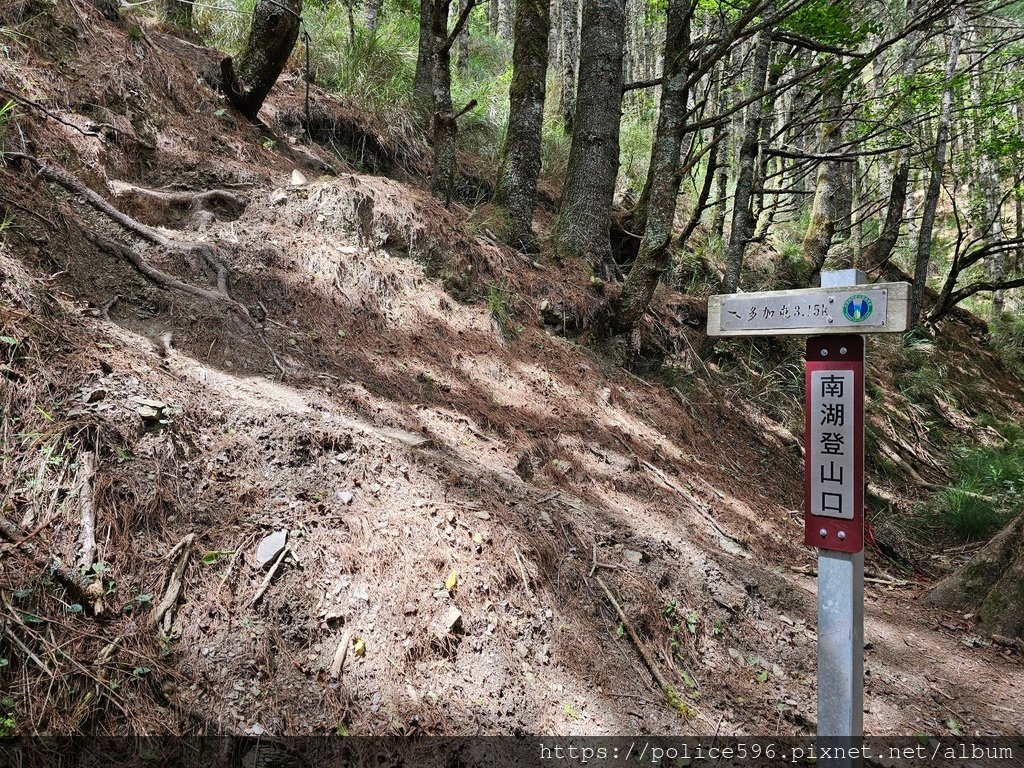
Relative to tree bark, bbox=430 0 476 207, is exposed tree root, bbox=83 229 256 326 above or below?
below

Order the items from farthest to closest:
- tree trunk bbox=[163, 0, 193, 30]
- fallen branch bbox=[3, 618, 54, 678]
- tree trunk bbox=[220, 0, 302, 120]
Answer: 1. tree trunk bbox=[163, 0, 193, 30]
2. tree trunk bbox=[220, 0, 302, 120]
3. fallen branch bbox=[3, 618, 54, 678]

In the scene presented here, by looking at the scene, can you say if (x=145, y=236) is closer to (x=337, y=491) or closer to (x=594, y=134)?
(x=337, y=491)

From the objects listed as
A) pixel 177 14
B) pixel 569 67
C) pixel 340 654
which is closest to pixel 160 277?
pixel 340 654

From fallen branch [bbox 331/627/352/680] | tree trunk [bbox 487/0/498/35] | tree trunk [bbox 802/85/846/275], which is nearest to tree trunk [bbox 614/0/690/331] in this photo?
fallen branch [bbox 331/627/352/680]

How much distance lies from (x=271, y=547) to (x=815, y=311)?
249 centimetres

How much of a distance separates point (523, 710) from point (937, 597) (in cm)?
354

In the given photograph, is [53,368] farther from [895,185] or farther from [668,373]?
[895,185]

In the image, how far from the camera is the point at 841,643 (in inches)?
90.8

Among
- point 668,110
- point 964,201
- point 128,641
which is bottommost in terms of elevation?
point 128,641

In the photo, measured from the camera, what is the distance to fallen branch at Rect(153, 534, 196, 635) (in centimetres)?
229

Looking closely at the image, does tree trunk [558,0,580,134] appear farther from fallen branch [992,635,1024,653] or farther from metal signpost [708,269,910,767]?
fallen branch [992,635,1024,653]

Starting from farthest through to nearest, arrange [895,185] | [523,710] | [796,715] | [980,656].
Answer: [895,185] < [980,656] < [796,715] < [523,710]

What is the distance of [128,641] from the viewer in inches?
85.5

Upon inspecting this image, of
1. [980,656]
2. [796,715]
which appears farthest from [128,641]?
[980,656]
